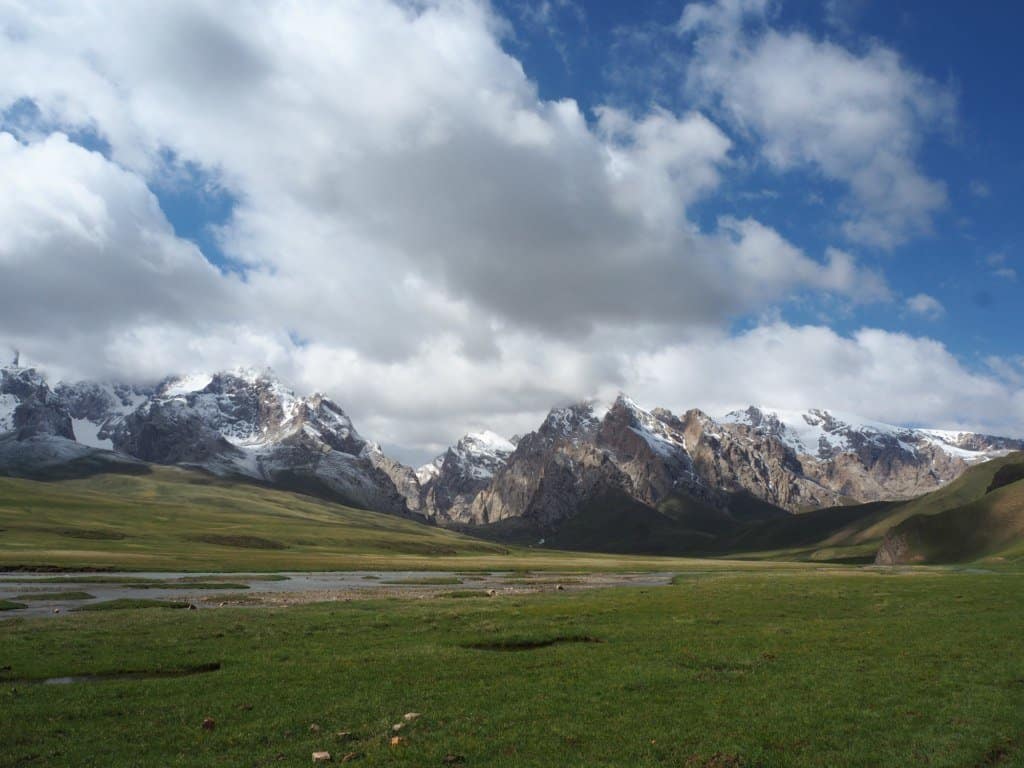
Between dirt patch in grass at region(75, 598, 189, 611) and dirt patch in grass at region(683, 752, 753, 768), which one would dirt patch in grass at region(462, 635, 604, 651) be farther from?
dirt patch in grass at region(75, 598, 189, 611)

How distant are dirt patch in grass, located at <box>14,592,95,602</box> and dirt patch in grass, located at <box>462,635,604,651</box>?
171 ft

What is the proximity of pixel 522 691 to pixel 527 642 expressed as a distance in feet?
44.8

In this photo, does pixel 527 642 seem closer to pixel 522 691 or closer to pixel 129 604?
pixel 522 691

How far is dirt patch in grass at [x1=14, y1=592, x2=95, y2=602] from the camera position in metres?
69.7

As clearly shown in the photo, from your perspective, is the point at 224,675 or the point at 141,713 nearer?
the point at 141,713

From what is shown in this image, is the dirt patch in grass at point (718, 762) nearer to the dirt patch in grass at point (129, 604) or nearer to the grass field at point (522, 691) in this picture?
the grass field at point (522, 691)

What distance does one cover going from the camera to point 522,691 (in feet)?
91.8

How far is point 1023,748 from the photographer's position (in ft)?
68.8

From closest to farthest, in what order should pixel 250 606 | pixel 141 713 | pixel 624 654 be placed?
pixel 141 713 < pixel 624 654 < pixel 250 606

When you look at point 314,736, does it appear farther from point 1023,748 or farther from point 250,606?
point 250,606

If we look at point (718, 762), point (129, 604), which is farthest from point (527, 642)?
point (129, 604)

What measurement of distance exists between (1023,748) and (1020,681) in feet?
34.7

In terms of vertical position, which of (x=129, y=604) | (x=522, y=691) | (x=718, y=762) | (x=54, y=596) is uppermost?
(x=718, y=762)

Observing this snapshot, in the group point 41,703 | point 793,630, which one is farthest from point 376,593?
point 41,703
